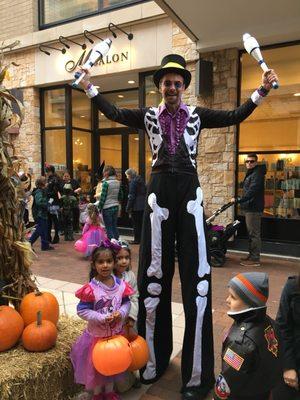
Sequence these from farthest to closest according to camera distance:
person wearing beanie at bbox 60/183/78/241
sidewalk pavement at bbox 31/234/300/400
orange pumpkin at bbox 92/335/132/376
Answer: person wearing beanie at bbox 60/183/78/241
sidewalk pavement at bbox 31/234/300/400
orange pumpkin at bbox 92/335/132/376

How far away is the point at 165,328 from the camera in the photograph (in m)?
3.08

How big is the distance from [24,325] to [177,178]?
1.48 m

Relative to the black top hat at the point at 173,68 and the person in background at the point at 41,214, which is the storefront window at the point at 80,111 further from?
the black top hat at the point at 173,68

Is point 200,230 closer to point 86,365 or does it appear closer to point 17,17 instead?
point 86,365

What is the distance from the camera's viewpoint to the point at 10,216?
2717 mm

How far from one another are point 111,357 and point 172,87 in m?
1.86

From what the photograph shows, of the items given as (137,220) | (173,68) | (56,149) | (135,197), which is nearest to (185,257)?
(173,68)

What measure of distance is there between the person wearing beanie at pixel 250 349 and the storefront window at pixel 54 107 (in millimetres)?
9740

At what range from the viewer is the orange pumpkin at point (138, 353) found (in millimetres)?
2758

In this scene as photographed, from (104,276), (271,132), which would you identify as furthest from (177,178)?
(271,132)

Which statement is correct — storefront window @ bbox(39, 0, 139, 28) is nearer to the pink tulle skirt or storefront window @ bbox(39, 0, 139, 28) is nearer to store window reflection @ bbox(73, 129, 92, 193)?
store window reflection @ bbox(73, 129, 92, 193)

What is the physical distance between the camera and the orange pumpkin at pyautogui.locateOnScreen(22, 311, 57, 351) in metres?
2.56

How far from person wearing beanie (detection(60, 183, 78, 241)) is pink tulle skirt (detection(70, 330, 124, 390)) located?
6823 millimetres

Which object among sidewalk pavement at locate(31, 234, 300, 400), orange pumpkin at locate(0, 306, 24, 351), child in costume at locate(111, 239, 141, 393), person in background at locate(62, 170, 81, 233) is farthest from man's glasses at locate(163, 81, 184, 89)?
person in background at locate(62, 170, 81, 233)
